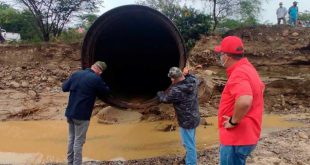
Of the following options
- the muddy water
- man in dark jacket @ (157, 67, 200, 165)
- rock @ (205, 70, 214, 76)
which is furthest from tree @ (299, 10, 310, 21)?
man in dark jacket @ (157, 67, 200, 165)

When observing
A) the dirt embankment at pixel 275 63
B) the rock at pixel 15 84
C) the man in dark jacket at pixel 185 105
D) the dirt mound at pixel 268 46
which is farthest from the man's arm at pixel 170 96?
the rock at pixel 15 84

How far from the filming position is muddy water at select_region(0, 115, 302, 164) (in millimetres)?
6773

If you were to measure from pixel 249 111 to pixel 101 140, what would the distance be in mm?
4994

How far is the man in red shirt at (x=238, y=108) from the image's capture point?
10.2 ft

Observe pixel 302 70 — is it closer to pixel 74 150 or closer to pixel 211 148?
pixel 211 148

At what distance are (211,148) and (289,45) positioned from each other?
28.8 feet

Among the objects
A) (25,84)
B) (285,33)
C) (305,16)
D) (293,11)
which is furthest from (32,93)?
(305,16)

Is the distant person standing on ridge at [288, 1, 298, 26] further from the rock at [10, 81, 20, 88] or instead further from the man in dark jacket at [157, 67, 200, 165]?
the man in dark jacket at [157, 67, 200, 165]

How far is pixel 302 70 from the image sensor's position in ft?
43.3

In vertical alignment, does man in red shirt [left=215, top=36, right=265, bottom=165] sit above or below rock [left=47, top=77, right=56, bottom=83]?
above

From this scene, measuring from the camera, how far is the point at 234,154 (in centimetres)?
331

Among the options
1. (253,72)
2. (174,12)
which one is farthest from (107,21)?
(174,12)

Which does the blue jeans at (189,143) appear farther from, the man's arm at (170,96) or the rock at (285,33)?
the rock at (285,33)

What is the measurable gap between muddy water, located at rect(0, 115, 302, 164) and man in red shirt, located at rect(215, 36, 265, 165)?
11.2 feet
